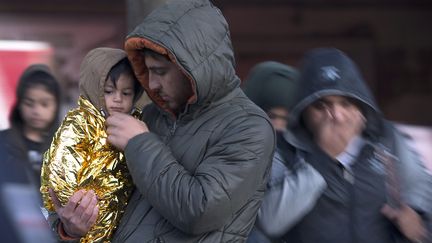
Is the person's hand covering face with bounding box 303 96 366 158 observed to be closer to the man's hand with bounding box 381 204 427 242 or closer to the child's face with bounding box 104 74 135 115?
the man's hand with bounding box 381 204 427 242

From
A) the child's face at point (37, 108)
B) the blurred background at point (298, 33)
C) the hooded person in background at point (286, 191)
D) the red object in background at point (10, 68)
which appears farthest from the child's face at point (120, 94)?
the blurred background at point (298, 33)

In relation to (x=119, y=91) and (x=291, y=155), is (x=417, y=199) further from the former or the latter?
(x=119, y=91)

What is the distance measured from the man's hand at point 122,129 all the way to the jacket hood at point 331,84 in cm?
62

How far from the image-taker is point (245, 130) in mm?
3309

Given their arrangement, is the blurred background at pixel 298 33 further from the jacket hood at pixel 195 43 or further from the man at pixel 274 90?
the jacket hood at pixel 195 43

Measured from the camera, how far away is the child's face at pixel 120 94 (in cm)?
368

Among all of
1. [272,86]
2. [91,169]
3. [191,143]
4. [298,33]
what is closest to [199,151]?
[191,143]

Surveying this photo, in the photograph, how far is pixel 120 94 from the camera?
3709mm

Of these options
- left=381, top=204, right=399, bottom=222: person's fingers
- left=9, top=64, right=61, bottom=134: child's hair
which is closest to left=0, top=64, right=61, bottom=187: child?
left=9, top=64, right=61, bottom=134: child's hair

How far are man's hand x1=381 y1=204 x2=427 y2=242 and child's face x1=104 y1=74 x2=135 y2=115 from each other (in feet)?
3.31

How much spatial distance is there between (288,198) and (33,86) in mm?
2414

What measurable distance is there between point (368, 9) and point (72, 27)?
2694 millimetres

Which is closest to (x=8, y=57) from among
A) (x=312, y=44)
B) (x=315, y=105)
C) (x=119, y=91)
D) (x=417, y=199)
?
(x=119, y=91)

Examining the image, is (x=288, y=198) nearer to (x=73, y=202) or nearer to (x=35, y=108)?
(x=73, y=202)
